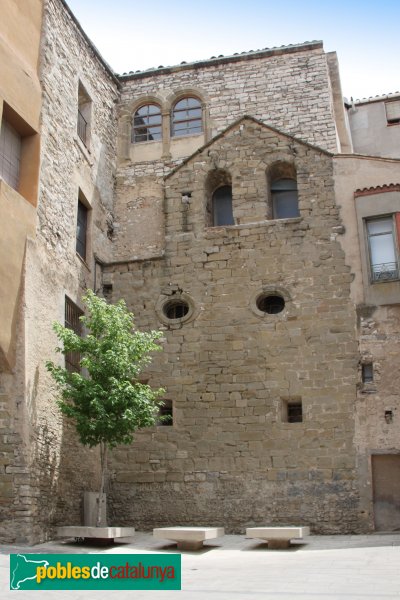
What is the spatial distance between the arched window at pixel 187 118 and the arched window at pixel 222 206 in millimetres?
2343

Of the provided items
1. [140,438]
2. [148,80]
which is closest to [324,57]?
[148,80]

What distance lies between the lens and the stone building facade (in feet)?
43.2

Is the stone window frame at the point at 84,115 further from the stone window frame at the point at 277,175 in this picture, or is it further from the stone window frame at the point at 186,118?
the stone window frame at the point at 277,175

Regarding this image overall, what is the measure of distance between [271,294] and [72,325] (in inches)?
169

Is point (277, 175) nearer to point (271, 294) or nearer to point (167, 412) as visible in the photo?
point (271, 294)

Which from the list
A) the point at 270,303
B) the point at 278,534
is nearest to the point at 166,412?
the point at 270,303

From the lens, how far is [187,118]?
18.9 metres

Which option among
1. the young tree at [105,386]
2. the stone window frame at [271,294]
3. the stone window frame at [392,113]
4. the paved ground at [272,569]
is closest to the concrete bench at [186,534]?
the paved ground at [272,569]

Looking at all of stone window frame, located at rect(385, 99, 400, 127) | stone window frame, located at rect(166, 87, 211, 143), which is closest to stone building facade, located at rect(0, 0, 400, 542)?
stone window frame, located at rect(166, 87, 211, 143)

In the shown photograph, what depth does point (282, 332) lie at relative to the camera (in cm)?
1495

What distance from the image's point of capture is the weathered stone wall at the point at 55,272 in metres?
11.8

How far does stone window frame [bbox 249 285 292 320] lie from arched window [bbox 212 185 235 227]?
7.37 ft

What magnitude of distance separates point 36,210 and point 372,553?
8.19 m

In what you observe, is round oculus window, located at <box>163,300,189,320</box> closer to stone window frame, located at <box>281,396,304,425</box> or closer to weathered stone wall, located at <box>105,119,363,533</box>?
weathered stone wall, located at <box>105,119,363,533</box>
